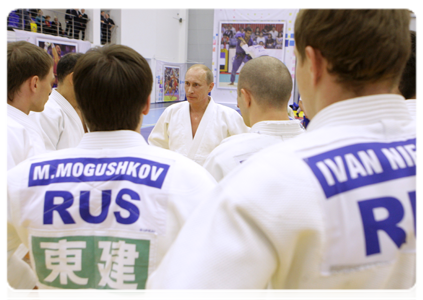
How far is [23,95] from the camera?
213 centimetres

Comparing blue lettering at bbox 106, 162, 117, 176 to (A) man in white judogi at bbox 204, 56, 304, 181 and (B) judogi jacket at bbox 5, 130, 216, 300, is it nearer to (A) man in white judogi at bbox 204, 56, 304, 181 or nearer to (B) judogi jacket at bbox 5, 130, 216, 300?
(B) judogi jacket at bbox 5, 130, 216, 300

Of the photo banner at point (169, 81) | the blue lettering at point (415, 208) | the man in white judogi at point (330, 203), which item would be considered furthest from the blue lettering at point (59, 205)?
the photo banner at point (169, 81)

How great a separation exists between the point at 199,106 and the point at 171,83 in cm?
1647

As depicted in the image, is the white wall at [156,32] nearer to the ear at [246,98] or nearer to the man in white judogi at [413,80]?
the ear at [246,98]

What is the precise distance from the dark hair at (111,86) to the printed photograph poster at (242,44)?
1865cm

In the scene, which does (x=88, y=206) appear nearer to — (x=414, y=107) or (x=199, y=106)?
(x=414, y=107)

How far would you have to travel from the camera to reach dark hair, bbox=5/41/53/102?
203 cm

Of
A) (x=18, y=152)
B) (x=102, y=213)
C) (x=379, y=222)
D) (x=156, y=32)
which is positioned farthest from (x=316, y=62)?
(x=156, y=32)

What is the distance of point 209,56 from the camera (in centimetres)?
2103

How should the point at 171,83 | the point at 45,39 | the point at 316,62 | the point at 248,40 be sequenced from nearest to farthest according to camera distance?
the point at 316,62 → the point at 45,39 → the point at 248,40 → the point at 171,83

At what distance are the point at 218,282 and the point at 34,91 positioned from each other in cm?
202

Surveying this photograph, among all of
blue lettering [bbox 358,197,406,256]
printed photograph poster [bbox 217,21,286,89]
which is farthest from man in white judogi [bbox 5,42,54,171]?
printed photograph poster [bbox 217,21,286,89]

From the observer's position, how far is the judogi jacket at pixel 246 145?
1.85 meters

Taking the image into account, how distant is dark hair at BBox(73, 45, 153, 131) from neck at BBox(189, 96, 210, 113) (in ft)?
8.57
